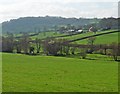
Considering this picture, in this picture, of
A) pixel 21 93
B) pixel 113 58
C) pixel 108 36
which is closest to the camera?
pixel 21 93

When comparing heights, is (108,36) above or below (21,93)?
above

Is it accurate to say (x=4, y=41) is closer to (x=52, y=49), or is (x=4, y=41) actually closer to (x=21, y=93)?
(x=52, y=49)

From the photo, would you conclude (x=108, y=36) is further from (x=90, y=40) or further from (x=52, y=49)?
(x=52, y=49)

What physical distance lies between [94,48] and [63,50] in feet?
48.1

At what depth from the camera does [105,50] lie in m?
132

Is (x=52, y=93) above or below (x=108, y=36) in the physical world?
below

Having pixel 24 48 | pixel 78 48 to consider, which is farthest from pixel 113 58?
pixel 24 48

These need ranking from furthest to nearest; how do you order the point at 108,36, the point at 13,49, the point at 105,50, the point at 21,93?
1. the point at 108,36
2. the point at 13,49
3. the point at 105,50
4. the point at 21,93

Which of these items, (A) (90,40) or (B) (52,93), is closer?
(B) (52,93)

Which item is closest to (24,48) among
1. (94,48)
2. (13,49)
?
(13,49)

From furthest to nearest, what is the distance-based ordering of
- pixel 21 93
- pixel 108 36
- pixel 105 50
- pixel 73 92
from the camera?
pixel 108 36
pixel 105 50
pixel 73 92
pixel 21 93

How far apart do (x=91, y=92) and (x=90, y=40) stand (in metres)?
133

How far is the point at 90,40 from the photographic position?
158m

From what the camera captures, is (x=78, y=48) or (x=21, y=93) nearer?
(x=21, y=93)
